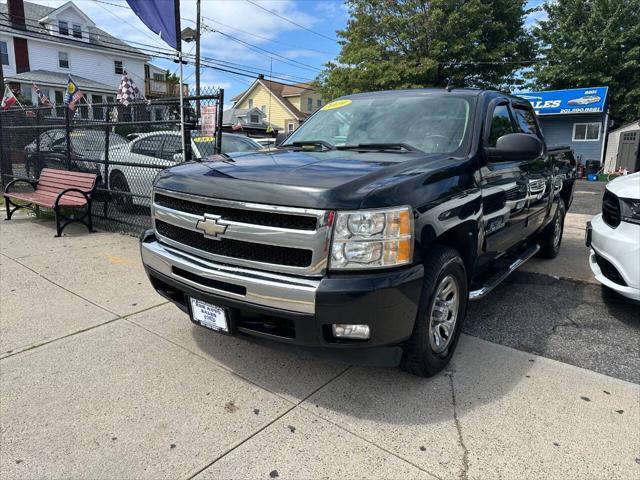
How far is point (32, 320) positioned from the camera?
3.81 m

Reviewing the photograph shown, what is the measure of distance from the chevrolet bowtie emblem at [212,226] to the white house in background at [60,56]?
30837 millimetres

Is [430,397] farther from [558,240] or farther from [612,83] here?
[612,83]

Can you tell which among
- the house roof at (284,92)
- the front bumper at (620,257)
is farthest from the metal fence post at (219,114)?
the house roof at (284,92)

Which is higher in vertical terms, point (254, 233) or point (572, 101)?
point (572, 101)

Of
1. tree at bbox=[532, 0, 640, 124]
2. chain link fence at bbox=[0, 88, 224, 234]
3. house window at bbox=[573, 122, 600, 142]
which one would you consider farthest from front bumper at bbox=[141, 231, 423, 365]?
tree at bbox=[532, 0, 640, 124]

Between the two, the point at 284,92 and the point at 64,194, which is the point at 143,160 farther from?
the point at 284,92

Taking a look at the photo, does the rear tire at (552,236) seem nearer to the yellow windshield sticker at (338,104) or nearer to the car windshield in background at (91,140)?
the yellow windshield sticker at (338,104)

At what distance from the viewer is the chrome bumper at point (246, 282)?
2.31 metres

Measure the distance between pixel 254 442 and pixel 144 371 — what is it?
1065 millimetres

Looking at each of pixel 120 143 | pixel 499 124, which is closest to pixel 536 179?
pixel 499 124

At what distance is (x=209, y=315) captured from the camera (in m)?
2.72

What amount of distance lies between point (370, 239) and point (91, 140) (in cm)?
661

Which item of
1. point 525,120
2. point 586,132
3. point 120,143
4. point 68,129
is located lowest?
point 120,143

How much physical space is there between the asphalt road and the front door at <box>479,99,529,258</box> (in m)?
0.61
